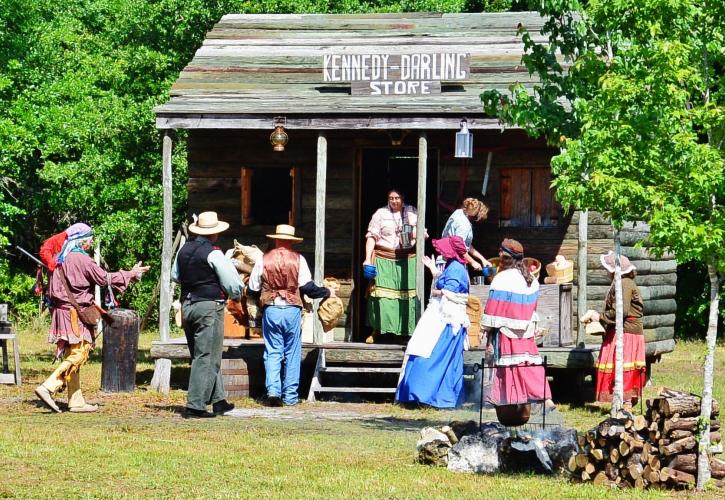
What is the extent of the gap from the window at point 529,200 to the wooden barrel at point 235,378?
3.73m

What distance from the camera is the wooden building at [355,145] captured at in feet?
49.1

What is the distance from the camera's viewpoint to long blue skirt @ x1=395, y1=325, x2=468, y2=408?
13797 mm

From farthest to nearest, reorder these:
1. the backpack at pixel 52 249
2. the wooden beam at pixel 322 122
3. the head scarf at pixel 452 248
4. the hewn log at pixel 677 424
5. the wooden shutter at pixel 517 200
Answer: the wooden shutter at pixel 517 200
the wooden beam at pixel 322 122
the backpack at pixel 52 249
the head scarf at pixel 452 248
the hewn log at pixel 677 424

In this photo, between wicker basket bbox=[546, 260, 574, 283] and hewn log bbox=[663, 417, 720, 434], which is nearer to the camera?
hewn log bbox=[663, 417, 720, 434]

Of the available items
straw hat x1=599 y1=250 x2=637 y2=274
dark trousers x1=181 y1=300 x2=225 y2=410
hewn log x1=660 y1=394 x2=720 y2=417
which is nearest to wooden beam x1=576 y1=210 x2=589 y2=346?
straw hat x1=599 y1=250 x2=637 y2=274

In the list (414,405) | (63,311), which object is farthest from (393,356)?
(63,311)

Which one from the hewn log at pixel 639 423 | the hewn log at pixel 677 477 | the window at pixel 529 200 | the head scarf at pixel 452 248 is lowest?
the hewn log at pixel 677 477

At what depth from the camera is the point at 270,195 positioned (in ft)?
54.3

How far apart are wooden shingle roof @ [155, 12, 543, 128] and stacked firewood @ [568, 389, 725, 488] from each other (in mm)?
5858

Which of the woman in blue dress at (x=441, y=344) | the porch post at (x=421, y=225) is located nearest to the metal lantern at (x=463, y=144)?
the porch post at (x=421, y=225)

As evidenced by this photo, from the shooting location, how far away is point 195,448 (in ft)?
35.3

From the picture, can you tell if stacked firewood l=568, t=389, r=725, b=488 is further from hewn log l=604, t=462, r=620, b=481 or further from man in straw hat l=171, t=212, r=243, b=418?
man in straw hat l=171, t=212, r=243, b=418

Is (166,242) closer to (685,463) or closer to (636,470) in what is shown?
(636,470)

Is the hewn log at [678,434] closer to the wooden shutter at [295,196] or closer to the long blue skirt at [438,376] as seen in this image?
the long blue skirt at [438,376]
